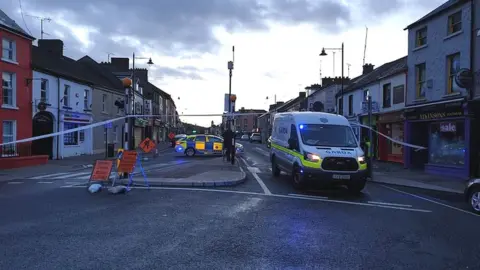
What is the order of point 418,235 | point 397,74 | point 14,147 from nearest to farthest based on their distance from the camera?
point 418,235 → point 14,147 → point 397,74

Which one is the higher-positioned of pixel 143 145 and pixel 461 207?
pixel 143 145

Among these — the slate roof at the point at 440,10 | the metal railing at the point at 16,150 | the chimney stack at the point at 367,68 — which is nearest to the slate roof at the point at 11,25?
the metal railing at the point at 16,150

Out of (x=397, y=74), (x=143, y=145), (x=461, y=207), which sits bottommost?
(x=461, y=207)

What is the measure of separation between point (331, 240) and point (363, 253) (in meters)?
0.74

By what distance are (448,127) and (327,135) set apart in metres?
8.92

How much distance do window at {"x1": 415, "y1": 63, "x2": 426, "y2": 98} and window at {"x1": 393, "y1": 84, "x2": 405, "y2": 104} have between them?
159cm

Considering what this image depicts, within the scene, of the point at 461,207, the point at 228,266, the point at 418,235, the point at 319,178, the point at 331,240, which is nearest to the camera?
the point at 228,266

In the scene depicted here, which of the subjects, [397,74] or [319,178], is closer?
[319,178]

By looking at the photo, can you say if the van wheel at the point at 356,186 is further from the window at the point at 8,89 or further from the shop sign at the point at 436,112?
the window at the point at 8,89

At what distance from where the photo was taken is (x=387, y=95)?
25.1 metres

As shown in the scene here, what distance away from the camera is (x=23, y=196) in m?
10.3

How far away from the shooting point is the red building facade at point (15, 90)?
20109mm

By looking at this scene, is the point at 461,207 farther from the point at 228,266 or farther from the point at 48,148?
the point at 48,148

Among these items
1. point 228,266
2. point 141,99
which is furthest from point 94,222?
point 141,99
